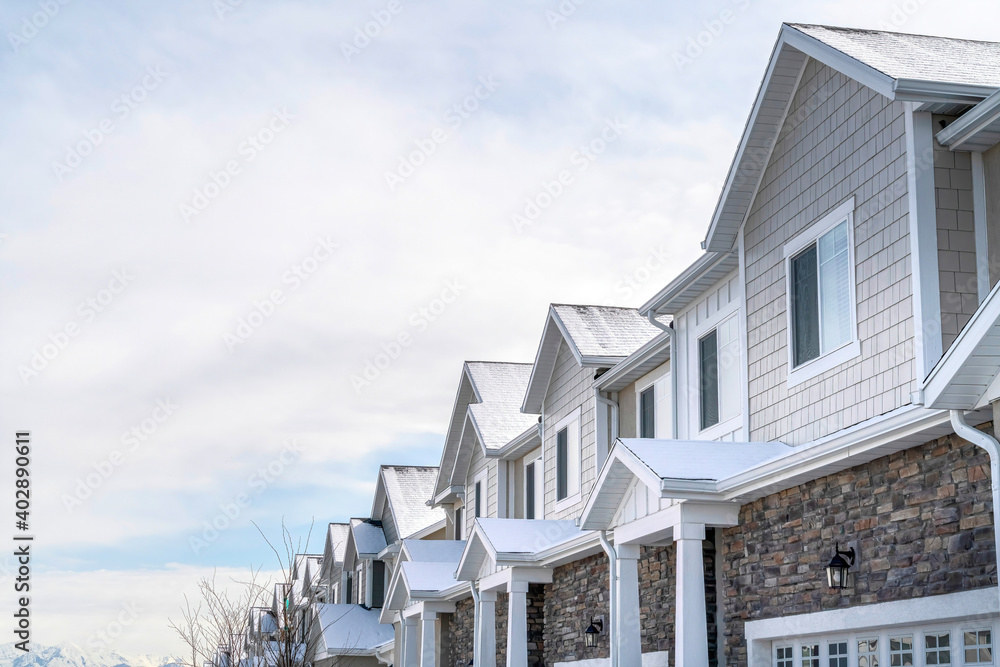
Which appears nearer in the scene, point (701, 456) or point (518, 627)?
point (701, 456)

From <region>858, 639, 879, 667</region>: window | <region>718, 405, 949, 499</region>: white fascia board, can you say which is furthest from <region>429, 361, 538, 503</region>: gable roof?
<region>858, 639, 879, 667</region>: window

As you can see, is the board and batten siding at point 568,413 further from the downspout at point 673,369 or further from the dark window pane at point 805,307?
the dark window pane at point 805,307

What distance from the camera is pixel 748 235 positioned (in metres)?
11.9

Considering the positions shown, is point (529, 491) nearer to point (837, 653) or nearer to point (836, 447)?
point (837, 653)

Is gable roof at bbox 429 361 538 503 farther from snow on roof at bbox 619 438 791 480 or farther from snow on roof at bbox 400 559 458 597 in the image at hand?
snow on roof at bbox 619 438 791 480

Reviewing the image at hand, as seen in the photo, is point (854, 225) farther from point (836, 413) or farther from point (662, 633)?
point (662, 633)

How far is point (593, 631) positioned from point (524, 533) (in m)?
2.62

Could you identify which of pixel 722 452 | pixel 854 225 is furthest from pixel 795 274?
pixel 722 452

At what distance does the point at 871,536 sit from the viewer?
9.09 meters

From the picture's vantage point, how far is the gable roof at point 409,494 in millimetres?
31672

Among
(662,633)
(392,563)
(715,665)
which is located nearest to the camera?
(715,665)

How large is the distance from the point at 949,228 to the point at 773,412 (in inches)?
114

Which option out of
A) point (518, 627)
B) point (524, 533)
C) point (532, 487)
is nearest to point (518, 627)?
point (518, 627)

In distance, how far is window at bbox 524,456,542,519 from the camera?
20498 millimetres
